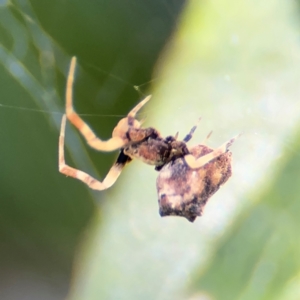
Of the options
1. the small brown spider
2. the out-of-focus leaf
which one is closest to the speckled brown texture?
the small brown spider

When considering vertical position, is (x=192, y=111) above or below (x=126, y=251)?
above

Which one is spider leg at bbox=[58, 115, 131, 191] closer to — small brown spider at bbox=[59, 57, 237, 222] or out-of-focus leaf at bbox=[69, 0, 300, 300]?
small brown spider at bbox=[59, 57, 237, 222]

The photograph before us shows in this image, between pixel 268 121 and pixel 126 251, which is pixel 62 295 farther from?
pixel 268 121

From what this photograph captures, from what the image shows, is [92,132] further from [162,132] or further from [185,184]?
[162,132]

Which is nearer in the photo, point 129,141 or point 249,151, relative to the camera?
point 129,141

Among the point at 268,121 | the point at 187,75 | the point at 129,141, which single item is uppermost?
the point at 187,75

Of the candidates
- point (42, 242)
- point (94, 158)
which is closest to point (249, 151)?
point (94, 158)

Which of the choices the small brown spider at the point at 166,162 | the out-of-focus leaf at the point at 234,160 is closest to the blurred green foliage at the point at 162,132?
the out-of-focus leaf at the point at 234,160
